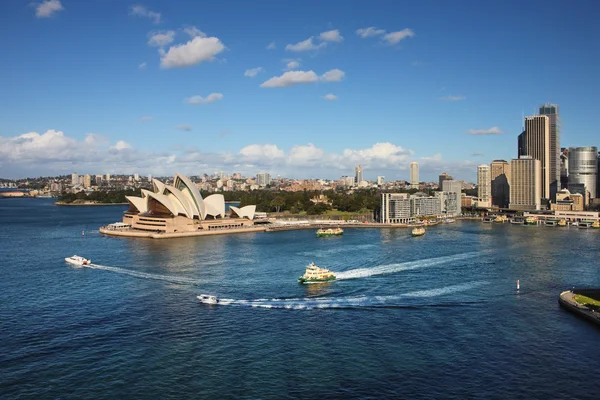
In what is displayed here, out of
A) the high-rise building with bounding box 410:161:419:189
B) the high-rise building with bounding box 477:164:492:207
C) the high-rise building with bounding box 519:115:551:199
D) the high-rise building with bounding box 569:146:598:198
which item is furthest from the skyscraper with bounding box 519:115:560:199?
the high-rise building with bounding box 410:161:419:189

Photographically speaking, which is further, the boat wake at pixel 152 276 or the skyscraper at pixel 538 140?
the skyscraper at pixel 538 140

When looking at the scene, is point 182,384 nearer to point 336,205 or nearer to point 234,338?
point 234,338

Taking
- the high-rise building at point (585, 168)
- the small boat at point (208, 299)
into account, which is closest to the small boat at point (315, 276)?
the small boat at point (208, 299)

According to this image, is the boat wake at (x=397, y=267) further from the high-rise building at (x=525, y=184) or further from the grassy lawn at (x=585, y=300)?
the high-rise building at (x=525, y=184)

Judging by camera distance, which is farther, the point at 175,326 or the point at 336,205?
the point at 336,205

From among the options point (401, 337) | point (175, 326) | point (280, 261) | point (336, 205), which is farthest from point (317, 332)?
point (336, 205)

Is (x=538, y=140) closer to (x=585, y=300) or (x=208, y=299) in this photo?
(x=585, y=300)

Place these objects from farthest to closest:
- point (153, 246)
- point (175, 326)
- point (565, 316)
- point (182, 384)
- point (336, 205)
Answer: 1. point (336, 205)
2. point (153, 246)
3. point (565, 316)
4. point (175, 326)
5. point (182, 384)
